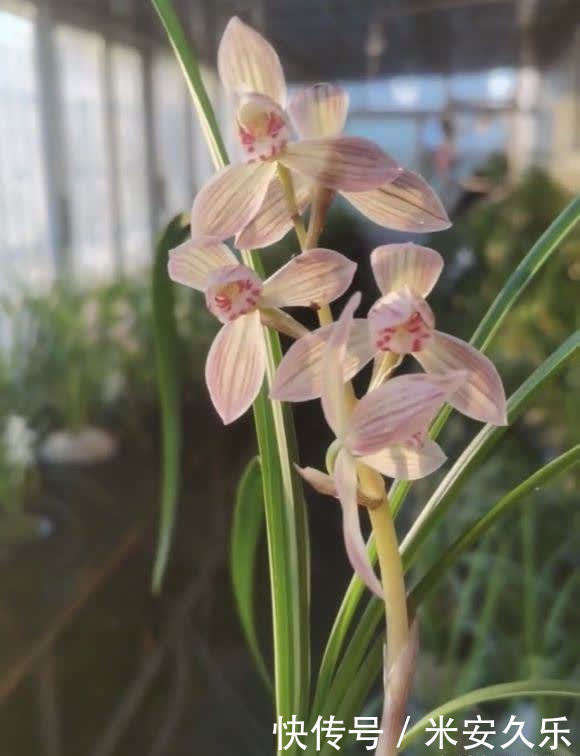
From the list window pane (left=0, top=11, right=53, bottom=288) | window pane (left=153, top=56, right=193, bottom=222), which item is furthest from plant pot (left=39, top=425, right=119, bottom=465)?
window pane (left=153, top=56, right=193, bottom=222)

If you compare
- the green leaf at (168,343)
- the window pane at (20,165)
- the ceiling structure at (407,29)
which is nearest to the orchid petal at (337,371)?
the green leaf at (168,343)

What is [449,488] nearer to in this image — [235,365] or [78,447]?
[235,365]

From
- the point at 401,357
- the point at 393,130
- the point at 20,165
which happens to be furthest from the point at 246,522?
the point at 20,165

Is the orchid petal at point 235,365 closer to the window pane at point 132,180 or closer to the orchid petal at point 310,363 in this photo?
the orchid petal at point 310,363

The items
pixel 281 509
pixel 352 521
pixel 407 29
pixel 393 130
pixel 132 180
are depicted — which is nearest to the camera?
pixel 352 521

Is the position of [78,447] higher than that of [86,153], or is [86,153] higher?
Result: [86,153]

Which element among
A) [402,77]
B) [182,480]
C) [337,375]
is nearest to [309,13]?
[402,77]
